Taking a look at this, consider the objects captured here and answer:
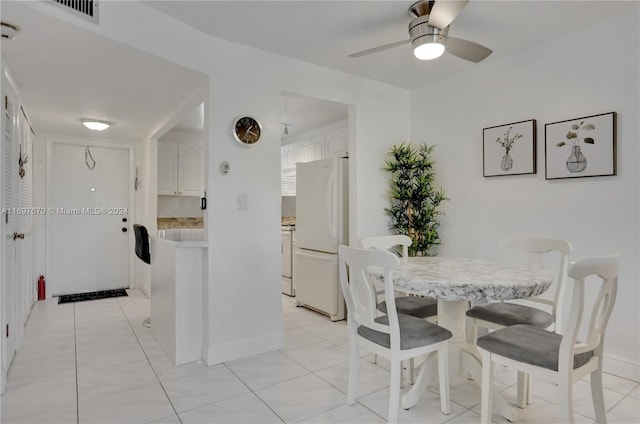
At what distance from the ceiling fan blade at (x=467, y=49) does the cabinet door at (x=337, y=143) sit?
83.7 inches

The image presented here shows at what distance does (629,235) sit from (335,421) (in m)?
2.19

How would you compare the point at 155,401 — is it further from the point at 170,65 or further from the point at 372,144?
the point at 372,144

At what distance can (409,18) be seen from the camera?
7.66 feet

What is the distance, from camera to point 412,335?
1801mm

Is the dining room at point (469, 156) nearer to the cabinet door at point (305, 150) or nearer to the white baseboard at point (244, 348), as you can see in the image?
the white baseboard at point (244, 348)

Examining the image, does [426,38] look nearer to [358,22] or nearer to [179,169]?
[358,22]

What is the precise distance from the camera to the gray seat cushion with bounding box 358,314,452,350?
5.85 ft

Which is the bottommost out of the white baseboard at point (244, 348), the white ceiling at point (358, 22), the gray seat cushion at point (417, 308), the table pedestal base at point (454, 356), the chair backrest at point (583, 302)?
the white baseboard at point (244, 348)

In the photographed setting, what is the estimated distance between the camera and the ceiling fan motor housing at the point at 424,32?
214cm

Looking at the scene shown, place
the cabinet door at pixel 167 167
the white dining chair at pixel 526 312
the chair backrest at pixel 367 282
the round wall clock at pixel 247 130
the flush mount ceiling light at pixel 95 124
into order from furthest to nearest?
the cabinet door at pixel 167 167
the flush mount ceiling light at pixel 95 124
the round wall clock at pixel 247 130
the white dining chair at pixel 526 312
the chair backrest at pixel 367 282

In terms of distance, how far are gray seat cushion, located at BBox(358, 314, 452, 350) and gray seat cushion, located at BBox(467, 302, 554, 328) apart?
425 mm

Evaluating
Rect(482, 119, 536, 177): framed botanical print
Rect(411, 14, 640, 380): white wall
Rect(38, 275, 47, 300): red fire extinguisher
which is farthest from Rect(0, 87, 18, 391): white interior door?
Rect(482, 119, 536, 177): framed botanical print

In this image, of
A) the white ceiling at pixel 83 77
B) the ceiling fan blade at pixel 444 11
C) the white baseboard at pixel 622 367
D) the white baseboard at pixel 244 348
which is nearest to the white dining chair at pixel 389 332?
the white baseboard at pixel 244 348

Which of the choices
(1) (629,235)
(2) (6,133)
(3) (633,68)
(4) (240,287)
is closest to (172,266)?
(4) (240,287)
